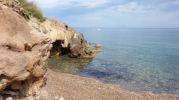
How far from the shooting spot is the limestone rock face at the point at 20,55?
10.5 m

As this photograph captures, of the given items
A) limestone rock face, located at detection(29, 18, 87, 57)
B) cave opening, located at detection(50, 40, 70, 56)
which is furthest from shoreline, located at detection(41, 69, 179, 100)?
cave opening, located at detection(50, 40, 70, 56)

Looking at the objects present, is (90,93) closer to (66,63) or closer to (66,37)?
(66,63)

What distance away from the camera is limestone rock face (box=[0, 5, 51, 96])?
10.5 metres

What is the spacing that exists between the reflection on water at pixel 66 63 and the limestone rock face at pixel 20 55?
2634 centimetres

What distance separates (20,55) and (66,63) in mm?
33646

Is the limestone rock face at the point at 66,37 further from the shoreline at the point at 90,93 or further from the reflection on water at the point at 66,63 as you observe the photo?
the shoreline at the point at 90,93

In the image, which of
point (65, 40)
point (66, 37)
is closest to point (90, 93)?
point (65, 40)

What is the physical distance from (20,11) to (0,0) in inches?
54.9

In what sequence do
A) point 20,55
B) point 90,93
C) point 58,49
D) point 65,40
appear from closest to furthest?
point 20,55, point 90,93, point 65,40, point 58,49

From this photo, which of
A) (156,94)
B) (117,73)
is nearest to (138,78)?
(117,73)

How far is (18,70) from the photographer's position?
1073 centimetres

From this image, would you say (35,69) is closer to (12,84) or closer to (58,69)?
(12,84)

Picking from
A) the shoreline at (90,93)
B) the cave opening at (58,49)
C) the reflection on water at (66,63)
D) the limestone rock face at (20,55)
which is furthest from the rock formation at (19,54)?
the cave opening at (58,49)

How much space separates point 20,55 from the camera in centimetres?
1095
